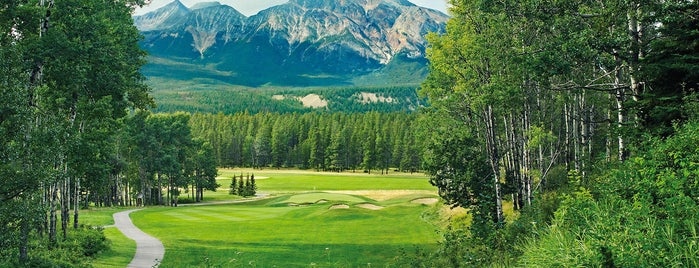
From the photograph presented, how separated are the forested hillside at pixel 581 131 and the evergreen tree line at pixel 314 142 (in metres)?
84.2

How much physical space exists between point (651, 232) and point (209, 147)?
2828 inches

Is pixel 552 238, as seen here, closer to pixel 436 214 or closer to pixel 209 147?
pixel 436 214

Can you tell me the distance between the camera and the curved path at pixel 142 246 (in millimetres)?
22886

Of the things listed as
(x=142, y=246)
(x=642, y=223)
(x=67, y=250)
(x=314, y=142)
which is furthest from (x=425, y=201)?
(x=314, y=142)

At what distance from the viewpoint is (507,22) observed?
63.1 feet

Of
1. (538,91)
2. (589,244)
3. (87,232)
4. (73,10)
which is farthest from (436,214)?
(589,244)

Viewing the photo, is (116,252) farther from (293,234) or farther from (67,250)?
(293,234)

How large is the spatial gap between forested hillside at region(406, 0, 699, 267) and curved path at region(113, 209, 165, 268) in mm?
13446

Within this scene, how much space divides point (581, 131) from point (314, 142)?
97.0 meters

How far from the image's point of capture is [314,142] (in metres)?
126

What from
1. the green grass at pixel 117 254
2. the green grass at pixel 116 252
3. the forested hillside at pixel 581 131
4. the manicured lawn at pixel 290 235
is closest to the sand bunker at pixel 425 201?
the manicured lawn at pixel 290 235

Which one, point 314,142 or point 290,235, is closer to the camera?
point 290,235

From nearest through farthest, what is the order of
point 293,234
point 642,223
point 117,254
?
point 642,223 → point 117,254 → point 293,234

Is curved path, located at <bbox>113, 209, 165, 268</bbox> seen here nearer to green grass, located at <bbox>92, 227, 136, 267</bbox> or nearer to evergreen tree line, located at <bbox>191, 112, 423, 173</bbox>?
green grass, located at <bbox>92, 227, 136, 267</bbox>
